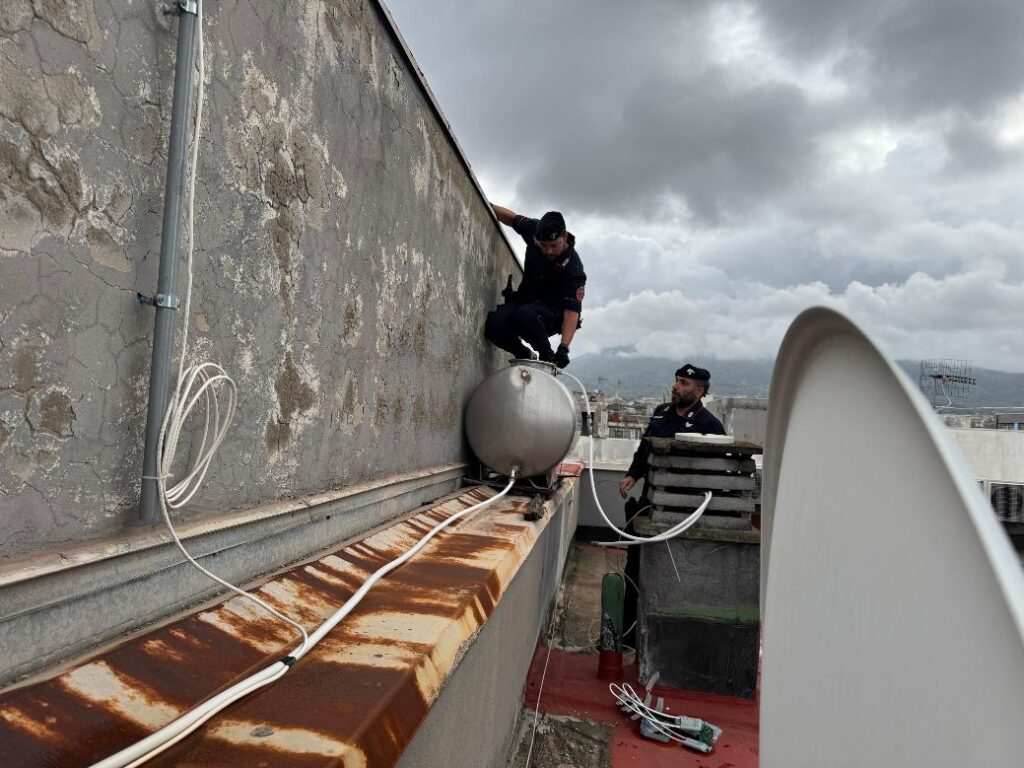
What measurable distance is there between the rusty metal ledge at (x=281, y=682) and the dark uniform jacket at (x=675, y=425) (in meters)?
4.27

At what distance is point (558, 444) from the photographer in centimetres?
477

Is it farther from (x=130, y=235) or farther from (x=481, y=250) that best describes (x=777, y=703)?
(x=481, y=250)

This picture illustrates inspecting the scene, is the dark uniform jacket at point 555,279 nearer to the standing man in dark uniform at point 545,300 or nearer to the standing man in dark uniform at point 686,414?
the standing man in dark uniform at point 545,300

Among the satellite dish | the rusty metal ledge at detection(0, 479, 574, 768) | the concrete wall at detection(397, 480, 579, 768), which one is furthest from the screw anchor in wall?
the satellite dish

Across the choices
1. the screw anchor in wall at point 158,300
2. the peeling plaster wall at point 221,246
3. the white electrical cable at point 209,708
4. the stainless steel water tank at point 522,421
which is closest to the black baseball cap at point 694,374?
the stainless steel water tank at point 522,421

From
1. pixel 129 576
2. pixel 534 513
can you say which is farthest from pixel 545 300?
pixel 129 576

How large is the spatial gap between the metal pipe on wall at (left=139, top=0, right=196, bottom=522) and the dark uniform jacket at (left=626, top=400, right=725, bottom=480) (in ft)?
16.3

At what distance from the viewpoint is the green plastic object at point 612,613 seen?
16.0 ft

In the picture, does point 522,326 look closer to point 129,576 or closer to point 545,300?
point 545,300

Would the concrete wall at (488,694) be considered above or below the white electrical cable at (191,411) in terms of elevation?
below

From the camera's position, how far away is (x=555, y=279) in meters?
5.51

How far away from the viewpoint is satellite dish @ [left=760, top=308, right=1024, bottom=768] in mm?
882

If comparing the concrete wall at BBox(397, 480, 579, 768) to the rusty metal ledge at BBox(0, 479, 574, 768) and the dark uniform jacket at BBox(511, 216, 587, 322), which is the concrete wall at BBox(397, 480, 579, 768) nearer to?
the rusty metal ledge at BBox(0, 479, 574, 768)

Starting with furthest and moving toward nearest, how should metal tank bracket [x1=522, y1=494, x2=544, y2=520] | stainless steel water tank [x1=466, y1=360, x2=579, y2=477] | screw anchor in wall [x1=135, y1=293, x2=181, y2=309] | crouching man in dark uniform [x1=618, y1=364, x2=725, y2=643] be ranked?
crouching man in dark uniform [x1=618, y1=364, x2=725, y2=643]
stainless steel water tank [x1=466, y1=360, x2=579, y2=477]
metal tank bracket [x1=522, y1=494, x2=544, y2=520]
screw anchor in wall [x1=135, y1=293, x2=181, y2=309]
